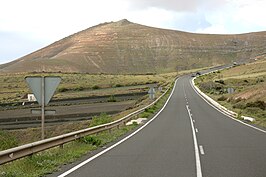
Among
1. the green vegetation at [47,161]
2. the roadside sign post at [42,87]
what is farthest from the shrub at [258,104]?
the roadside sign post at [42,87]

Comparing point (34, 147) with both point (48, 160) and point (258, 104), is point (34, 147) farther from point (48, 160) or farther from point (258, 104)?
point (258, 104)

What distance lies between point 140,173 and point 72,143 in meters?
6.88

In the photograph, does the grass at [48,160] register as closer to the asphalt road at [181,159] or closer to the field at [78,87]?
the asphalt road at [181,159]

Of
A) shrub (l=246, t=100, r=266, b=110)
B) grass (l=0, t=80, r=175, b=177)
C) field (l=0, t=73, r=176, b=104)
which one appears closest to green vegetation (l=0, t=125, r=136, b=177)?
grass (l=0, t=80, r=175, b=177)

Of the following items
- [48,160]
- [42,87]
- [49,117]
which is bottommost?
[49,117]

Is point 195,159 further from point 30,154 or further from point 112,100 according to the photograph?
point 112,100

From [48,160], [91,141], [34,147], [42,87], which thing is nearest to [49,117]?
[91,141]

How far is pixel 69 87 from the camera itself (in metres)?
97.7

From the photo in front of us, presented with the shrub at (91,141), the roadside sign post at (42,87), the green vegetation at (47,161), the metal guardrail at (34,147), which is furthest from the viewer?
the shrub at (91,141)

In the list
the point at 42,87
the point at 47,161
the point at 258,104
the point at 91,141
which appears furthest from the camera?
the point at 258,104

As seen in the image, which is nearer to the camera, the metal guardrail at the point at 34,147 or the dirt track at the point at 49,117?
the metal guardrail at the point at 34,147

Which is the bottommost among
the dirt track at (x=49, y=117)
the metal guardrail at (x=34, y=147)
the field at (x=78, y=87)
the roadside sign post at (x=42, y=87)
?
the dirt track at (x=49, y=117)

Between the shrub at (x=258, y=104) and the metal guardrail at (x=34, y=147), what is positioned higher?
the metal guardrail at (x=34, y=147)

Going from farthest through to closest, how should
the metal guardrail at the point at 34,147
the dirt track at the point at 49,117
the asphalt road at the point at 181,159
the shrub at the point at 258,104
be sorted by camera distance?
1. the dirt track at the point at 49,117
2. the shrub at the point at 258,104
3. the asphalt road at the point at 181,159
4. the metal guardrail at the point at 34,147
